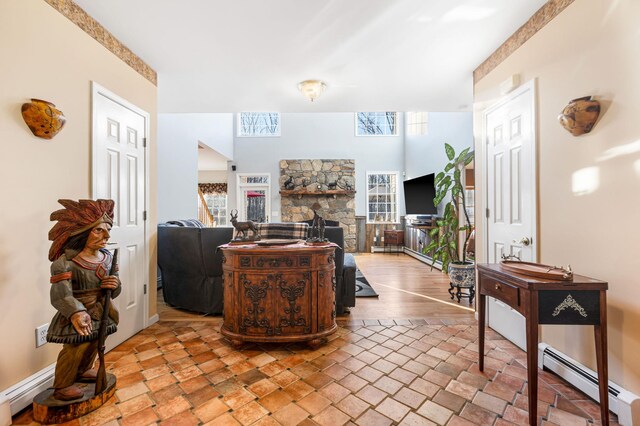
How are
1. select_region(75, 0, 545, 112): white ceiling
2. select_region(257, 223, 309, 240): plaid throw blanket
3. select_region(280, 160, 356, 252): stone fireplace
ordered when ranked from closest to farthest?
1. select_region(75, 0, 545, 112): white ceiling
2. select_region(257, 223, 309, 240): plaid throw blanket
3. select_region(280, 160, 356, 252): stone fireplace

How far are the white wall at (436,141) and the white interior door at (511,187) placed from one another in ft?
7.14

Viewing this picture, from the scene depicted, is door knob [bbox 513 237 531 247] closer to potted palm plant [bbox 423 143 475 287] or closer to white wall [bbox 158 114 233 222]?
potted palm plant [bbox 423 143 475 287]

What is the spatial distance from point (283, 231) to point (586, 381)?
2.54 meters

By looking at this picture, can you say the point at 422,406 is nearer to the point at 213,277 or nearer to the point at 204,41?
the point at 213,277

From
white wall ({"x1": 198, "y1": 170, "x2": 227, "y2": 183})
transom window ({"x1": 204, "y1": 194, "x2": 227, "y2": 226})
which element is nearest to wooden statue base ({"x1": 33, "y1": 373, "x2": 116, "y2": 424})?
transom window ({"x1": 204, "y1": 194, "x2": 227, "y2": 226})

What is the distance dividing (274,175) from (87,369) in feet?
21.9

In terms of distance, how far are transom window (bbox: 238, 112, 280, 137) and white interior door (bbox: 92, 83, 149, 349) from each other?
5615 millimetres

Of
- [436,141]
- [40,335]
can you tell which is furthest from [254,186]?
[40,335]

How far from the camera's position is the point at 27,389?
5.20 ft

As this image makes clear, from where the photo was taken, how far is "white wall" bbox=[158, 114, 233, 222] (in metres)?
4.65

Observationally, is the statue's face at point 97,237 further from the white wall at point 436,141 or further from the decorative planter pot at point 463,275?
the white wall at point 436,141

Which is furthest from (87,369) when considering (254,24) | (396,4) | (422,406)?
(396,4)

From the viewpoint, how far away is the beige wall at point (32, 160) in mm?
1521

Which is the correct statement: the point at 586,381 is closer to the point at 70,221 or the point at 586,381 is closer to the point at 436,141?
the point at 70,221
